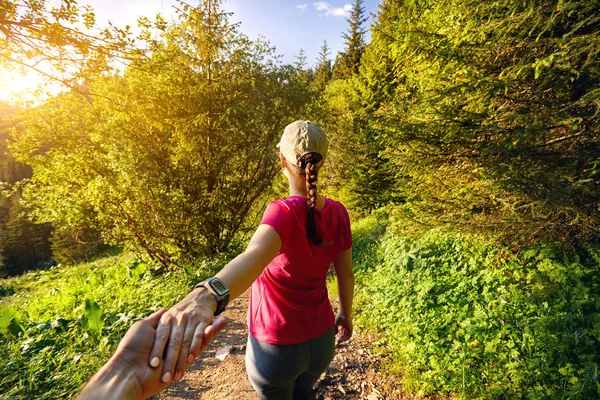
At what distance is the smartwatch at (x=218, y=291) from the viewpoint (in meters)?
1.03

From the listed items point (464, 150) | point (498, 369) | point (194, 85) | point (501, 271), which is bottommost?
point (498, 369)

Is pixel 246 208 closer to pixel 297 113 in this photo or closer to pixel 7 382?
pixel 297 113

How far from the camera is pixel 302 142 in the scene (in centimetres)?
159

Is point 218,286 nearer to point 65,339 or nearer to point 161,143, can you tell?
point 65,339

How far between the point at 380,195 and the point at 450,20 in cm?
737

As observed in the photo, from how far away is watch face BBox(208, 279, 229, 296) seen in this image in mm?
1054

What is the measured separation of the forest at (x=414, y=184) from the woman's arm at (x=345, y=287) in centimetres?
171

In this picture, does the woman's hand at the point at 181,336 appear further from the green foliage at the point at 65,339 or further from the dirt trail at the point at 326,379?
the green foliage at the point at 65,339

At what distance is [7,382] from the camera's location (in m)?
3.10

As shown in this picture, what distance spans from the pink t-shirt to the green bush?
7.88 ft

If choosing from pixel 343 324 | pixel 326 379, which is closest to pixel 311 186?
pixel 343 324

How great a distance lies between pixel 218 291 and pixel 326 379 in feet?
10.7

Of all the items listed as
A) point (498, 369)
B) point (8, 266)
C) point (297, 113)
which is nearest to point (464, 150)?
Result: point (498, 369)

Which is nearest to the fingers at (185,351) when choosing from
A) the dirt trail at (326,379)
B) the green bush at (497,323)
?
the dirt trail at (326,379)
